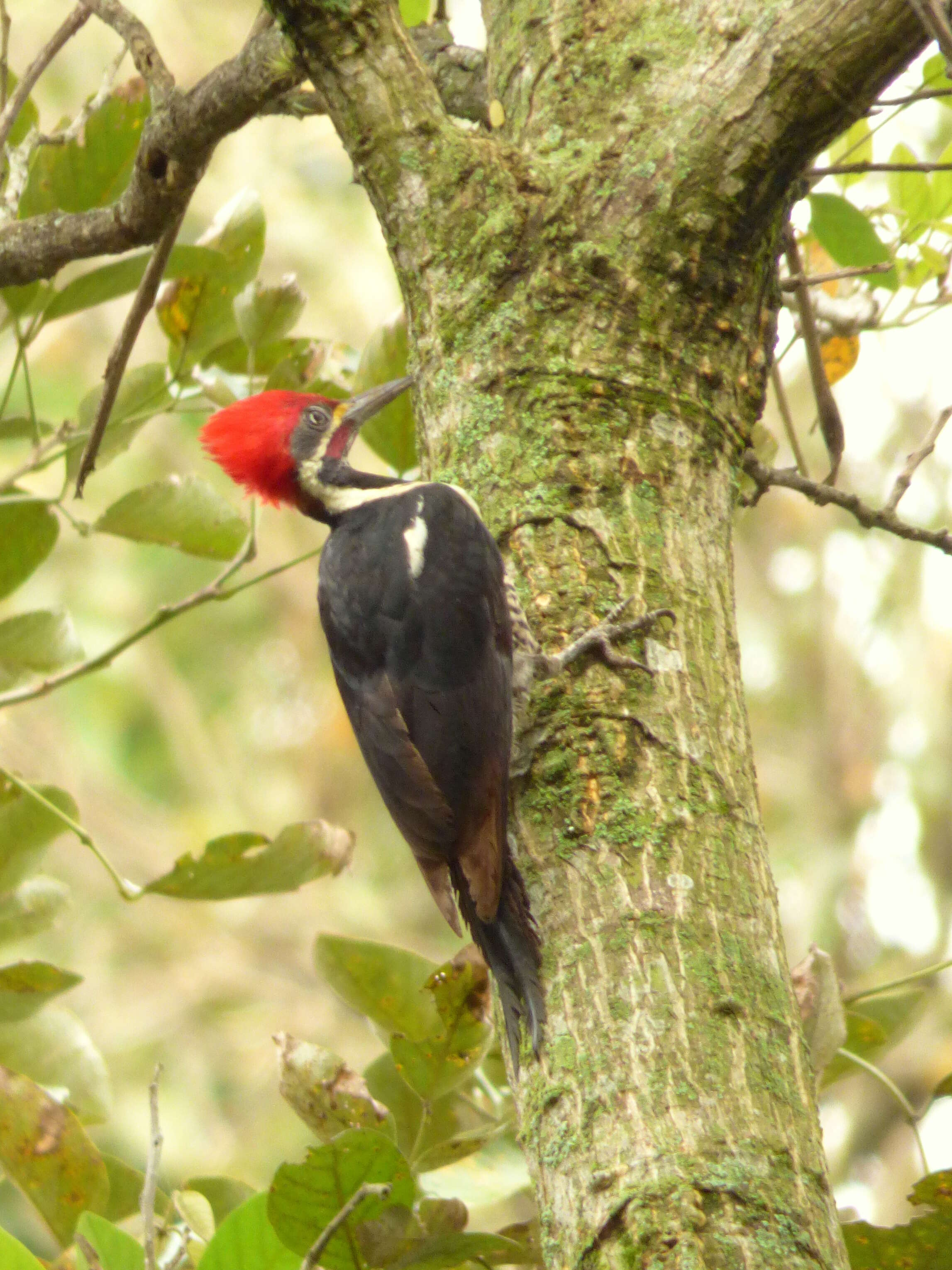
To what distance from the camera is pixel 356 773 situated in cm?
929

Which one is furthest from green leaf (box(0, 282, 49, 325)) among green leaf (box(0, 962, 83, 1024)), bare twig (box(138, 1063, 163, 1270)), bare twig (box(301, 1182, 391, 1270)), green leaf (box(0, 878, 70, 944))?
bare twig (box(301, 1182, 391, 1270))

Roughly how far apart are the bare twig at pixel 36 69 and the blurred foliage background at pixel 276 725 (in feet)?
16.5

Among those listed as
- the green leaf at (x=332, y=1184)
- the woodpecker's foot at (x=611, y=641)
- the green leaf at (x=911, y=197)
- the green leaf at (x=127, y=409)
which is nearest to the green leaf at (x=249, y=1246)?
the green leaf at (x=332, y=1184)

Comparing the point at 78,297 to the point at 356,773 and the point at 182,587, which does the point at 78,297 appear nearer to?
the point at 182,587

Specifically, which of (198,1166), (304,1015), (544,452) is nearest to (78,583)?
(304,1015)

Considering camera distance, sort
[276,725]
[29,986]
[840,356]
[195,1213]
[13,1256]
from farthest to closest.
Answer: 1. [276,725]
2. [840,356]
3. [29,986]
4. [195,1213]
5. [13,1256]

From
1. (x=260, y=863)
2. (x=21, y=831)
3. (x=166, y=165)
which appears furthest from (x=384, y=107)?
(x=21, y=831)

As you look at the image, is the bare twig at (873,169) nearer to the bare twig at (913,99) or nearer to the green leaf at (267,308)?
the bare twig at (913,99)

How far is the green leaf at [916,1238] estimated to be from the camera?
1698 mm

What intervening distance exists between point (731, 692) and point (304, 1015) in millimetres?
7055

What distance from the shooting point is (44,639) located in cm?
249

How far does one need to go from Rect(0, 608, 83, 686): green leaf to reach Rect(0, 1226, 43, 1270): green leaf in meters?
1.16

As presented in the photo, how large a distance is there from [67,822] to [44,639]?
15.9 inches

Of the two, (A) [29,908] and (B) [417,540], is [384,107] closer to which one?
(B) [417,540]
